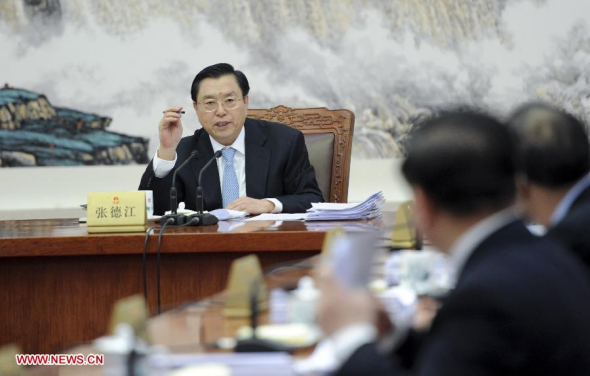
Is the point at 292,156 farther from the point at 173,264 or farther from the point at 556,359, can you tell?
the point at 556,359

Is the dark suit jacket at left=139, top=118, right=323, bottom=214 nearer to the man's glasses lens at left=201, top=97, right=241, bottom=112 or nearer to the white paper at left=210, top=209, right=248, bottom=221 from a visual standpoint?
the man's glasses lens at left=201, top=97, right=241, bottom=112

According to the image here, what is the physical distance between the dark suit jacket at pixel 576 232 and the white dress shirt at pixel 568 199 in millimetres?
42

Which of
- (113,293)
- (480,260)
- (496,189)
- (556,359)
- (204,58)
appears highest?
(204,58)

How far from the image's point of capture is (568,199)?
198 centimetres

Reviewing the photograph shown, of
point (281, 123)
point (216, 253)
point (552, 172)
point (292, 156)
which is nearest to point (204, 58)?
point (281, 123)

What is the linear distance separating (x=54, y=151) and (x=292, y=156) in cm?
195

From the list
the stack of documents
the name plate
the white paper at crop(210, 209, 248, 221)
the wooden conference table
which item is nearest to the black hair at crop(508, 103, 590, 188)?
the wooden conference table

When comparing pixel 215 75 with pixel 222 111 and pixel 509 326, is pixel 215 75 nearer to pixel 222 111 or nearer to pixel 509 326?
pixel 222 111

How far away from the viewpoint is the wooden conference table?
308cm

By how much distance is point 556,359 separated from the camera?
1.15 metres

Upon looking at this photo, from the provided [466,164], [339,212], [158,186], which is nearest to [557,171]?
[466,164]

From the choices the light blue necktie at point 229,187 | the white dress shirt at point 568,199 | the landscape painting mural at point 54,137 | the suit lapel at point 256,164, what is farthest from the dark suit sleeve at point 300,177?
the white dress shirt at point 568,199

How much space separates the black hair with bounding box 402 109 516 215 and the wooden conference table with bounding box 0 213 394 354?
5.90ft

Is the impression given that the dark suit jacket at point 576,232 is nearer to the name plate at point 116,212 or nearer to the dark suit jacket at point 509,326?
the dark suit jacket at point 509,326
